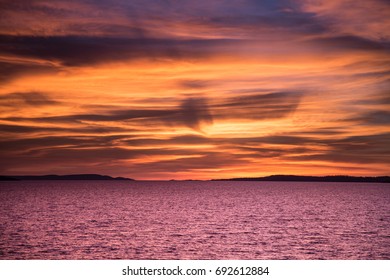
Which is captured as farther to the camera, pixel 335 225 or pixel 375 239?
pixel 335 225

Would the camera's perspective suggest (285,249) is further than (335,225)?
No
